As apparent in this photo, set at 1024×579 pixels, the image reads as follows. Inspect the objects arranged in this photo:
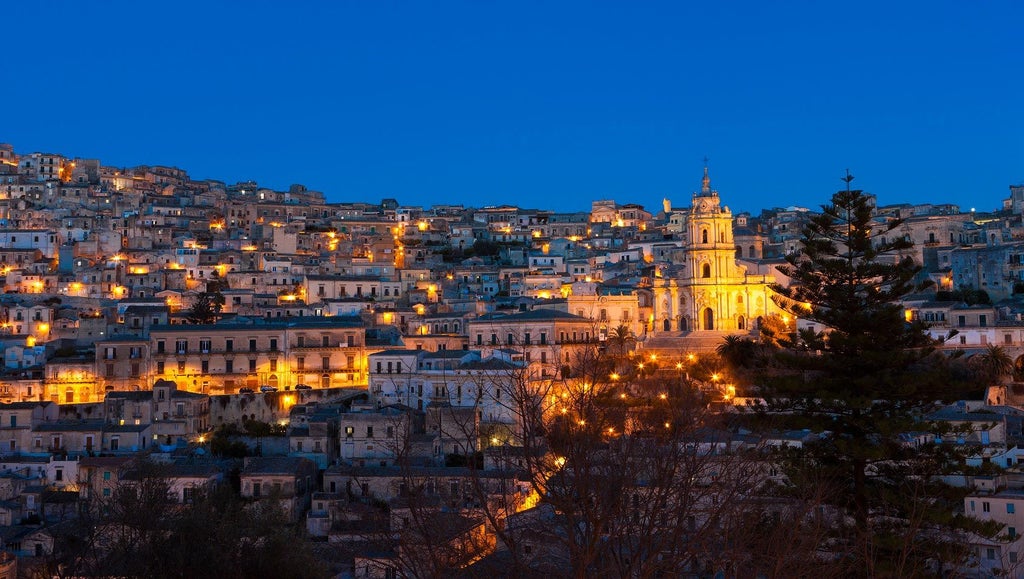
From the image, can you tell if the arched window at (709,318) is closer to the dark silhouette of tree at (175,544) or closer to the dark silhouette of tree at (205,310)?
the dark silhouette of tree at (205,310)

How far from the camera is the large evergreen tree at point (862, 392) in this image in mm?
18375

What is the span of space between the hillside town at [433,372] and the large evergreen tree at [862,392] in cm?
62

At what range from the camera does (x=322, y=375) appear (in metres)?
44.5

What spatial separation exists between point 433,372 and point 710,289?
19695mm

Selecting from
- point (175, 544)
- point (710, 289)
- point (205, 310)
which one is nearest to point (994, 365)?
point (710, 289)

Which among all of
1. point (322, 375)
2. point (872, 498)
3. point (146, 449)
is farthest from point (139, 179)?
point (872, 498)

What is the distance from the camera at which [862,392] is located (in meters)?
19.3

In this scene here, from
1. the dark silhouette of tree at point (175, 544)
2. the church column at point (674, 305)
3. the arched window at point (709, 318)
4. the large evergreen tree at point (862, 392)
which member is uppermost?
the church column at point (674, 305)

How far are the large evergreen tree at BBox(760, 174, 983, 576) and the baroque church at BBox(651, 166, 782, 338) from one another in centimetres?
3246

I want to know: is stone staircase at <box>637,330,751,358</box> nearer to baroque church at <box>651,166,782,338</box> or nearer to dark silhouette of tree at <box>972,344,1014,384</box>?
baroque church at <box>651,166,782,338</box>

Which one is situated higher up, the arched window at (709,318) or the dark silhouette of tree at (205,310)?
the dark silhouette of tree at (205,310)

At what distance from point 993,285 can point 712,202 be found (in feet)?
48.3

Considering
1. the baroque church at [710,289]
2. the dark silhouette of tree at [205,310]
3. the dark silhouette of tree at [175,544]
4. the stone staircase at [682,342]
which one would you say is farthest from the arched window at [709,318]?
the dark silhouette of tree at [175,544]

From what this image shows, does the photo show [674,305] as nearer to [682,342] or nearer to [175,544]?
[682,342]
